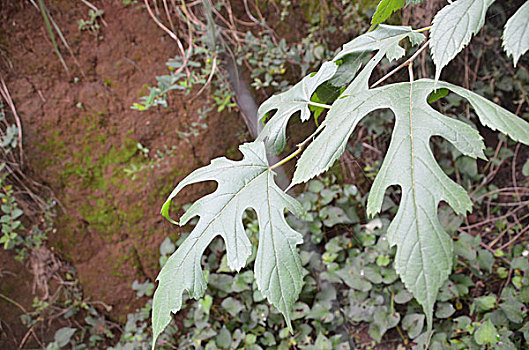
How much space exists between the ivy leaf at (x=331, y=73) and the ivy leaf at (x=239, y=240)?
0.09 m

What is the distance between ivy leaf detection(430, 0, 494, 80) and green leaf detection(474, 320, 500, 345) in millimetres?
1096

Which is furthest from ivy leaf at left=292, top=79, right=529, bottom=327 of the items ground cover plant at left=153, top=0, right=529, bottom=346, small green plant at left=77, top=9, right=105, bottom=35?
small green plant at left=77, top=9, right=105, bottom=35

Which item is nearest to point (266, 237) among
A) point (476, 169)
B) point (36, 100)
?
point (36, 100)

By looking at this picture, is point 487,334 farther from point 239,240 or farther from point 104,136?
point 104,136

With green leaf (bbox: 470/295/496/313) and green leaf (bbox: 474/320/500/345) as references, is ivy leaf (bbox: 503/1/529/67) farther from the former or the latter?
green leaf (bbox: 470/295/496/313)

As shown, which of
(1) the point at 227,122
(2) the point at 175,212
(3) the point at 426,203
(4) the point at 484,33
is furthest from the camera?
(4) the point at 484,33

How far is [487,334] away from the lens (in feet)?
4.16

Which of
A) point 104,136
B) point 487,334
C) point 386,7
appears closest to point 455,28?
A: point 386,7

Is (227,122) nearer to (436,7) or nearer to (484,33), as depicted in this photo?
(436,7)

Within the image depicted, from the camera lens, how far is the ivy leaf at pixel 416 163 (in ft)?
1.38

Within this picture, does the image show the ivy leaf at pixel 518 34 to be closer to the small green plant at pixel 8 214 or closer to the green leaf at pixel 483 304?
the green leaf at pixel 483 304

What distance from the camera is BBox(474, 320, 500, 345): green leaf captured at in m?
1.26

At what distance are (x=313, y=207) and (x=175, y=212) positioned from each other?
1.94 feet

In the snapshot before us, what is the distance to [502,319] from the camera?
4.51 feet
